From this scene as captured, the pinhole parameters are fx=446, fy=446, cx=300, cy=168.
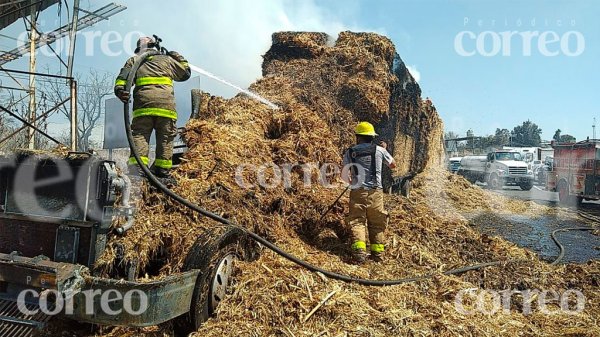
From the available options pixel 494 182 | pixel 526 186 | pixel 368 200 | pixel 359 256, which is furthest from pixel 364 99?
pixel 526 186

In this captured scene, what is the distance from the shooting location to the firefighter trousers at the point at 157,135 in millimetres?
4598

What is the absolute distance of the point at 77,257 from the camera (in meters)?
3.32

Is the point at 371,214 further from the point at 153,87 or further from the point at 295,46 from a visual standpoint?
the point at 295,46

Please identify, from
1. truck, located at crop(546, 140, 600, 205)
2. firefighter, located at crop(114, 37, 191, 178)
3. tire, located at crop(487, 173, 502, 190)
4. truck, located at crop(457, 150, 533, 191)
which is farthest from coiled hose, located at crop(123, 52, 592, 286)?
tire, located at crop(487, 173, 502, 190)

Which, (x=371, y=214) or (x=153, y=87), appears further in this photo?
(x=371, y=214)

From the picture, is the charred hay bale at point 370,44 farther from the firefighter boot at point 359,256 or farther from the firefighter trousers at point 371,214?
the firefighter boot at point 359,256

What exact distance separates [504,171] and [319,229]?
84.4 ft

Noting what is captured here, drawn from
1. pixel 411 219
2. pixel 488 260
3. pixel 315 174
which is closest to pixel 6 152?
pixel 315 174

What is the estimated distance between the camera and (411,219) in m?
6.73

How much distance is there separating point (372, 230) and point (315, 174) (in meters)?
1.17

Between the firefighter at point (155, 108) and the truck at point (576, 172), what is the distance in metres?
18.5

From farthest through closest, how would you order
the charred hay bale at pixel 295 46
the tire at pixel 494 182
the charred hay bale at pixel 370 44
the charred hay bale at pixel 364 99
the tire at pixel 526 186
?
1. the tire at pixel 494 182
2. the tire at pixel 526 186
3. the charred hay bale at pixel 295 46
4. the charred hay bale at pixel 370 44
5. the charred hay bale at pixel 364 99

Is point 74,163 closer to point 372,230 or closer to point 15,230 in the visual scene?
point 15,230

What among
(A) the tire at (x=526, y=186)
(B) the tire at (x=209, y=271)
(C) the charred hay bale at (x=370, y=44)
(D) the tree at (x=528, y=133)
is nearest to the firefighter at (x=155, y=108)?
(B) the tire at (x=209, y=271)
